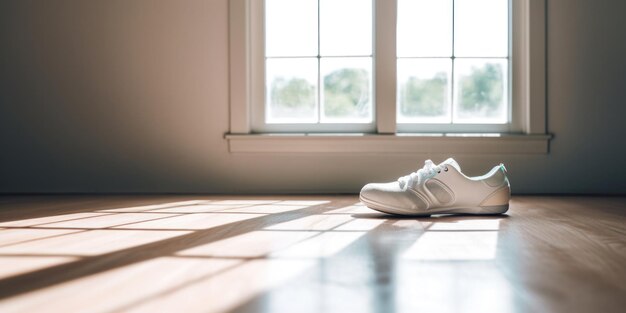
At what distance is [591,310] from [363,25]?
2.63 m

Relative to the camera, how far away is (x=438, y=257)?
1.44 metres

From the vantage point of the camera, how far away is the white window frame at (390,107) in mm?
3271

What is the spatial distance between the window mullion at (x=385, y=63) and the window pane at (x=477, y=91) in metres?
0.36

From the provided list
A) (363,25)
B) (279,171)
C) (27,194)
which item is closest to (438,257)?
(279,171)

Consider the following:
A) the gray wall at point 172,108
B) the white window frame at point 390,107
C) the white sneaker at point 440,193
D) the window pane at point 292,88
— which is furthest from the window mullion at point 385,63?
the white sneaker at point 440,193

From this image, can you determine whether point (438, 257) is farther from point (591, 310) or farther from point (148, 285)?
point (148, 285)

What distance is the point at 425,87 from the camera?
3404 millimetres

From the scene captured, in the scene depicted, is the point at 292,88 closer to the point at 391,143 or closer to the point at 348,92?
the point at 348,92

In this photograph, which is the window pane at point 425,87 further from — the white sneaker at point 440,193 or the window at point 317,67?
the white sneaker at point 440,193

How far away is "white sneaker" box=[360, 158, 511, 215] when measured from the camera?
222cm

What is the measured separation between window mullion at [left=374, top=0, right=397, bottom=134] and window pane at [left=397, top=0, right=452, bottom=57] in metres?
0.13

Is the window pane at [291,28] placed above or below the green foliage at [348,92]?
above

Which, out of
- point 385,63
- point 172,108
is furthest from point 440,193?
point 172,108

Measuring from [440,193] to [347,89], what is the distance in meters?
1.31
